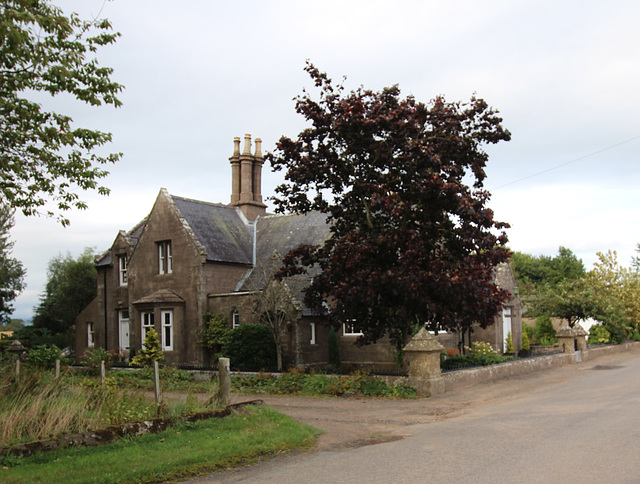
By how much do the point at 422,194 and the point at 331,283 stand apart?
3.65m

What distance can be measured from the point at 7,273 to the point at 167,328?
28.3 meters

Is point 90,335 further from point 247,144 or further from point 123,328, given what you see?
point 247,144

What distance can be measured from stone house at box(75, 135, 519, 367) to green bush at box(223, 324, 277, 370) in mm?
874

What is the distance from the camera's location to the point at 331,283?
57.7 feet

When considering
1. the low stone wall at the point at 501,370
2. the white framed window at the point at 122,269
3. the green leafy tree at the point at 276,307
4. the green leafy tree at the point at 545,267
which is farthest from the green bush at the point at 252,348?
the green leafy tree at the point at 545,267

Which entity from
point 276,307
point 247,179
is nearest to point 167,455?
point 276,307

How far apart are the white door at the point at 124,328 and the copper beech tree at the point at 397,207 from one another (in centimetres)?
1791

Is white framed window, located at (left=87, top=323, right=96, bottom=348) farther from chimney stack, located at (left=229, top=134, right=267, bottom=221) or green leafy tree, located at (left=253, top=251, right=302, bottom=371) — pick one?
green leafy tree, located at (left=253, top=251, right=302, bottom=371)

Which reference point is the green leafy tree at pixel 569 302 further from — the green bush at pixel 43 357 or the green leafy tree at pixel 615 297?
the green bush at pixel 43 357

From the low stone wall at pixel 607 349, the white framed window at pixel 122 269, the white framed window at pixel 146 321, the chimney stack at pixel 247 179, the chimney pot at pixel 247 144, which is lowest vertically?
the low stone wall at pixel 607 349

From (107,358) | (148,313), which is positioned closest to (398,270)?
(107,358)

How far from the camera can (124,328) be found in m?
33.6

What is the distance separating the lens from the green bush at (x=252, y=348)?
24.3 meters

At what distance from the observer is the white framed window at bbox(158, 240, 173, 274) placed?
99.1 feet
